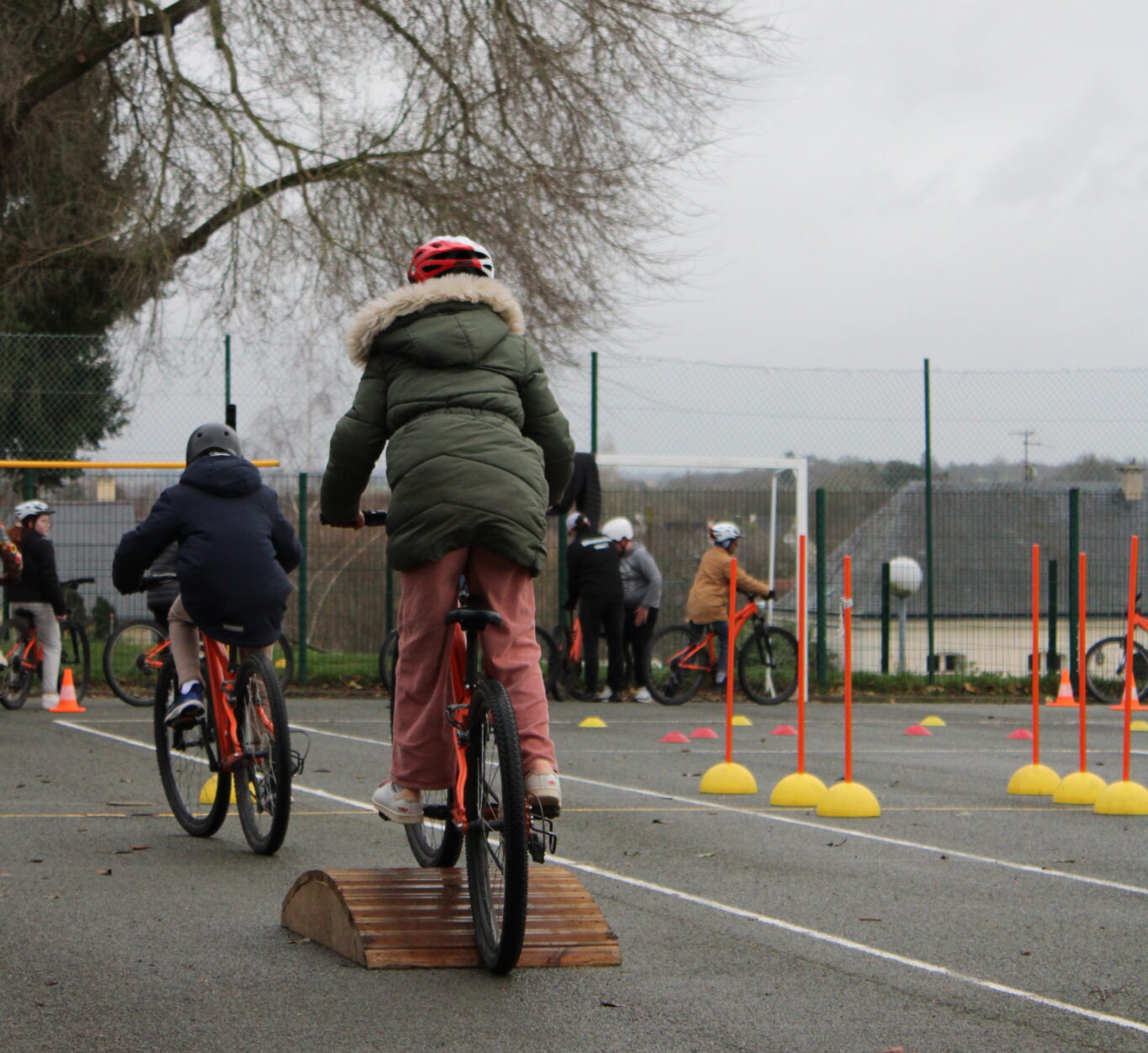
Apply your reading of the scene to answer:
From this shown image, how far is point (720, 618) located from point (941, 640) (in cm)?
312

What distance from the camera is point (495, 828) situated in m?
4.47

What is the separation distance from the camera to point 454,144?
16641 mm

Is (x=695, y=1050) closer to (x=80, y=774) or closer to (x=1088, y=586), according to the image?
(x=80, y=774)

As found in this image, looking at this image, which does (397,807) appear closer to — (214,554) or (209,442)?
(214,554)

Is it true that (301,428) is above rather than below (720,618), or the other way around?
above

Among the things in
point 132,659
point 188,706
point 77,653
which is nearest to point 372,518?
point 188,706

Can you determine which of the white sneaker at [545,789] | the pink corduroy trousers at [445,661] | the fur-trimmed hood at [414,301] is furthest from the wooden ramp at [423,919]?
the fur-trimmed hood at [414,301]

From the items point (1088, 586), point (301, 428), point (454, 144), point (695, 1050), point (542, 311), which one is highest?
point (454, 144)

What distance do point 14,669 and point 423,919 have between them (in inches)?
378

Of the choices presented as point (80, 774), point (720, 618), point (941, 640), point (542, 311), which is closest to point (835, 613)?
point (941, 640)

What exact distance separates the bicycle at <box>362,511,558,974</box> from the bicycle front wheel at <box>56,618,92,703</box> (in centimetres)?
972

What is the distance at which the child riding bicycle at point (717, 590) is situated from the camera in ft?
51.7

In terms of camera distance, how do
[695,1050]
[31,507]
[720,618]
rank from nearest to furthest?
[695,1050], [31,507], [720,618]

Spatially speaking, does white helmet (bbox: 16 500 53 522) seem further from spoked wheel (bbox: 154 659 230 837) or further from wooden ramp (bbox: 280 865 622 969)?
wooden ramp (bbox: 280 865 622 969)
